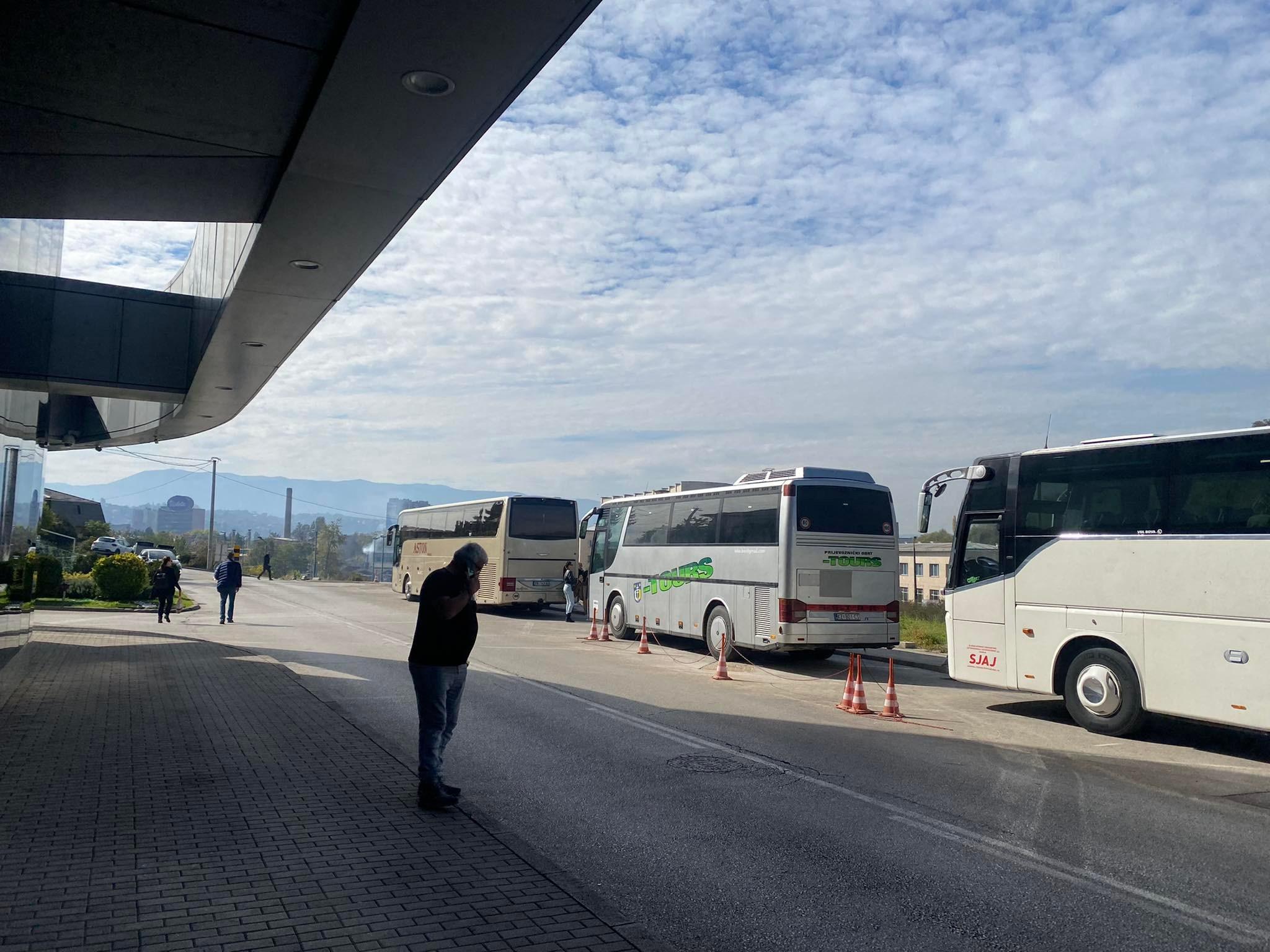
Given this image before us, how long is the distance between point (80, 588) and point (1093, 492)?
3098 cm

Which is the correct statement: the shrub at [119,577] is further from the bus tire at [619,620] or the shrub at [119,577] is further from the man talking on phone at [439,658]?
the man talking on phone at [439,658]

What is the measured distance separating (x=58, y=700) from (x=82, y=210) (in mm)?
5741

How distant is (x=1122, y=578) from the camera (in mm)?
10844

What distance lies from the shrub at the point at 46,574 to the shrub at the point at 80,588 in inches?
86.2

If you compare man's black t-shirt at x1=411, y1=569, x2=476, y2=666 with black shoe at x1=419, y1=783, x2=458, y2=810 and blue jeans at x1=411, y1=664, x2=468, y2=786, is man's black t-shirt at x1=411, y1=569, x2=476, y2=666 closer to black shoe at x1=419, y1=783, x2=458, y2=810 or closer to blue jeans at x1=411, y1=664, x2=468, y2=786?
blue jeans at x1=411, y1=664, x2=468, y2=786

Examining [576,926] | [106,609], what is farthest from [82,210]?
[106,609]

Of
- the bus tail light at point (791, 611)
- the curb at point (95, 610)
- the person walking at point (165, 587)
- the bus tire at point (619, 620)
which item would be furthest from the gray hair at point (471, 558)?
the curb at point (95, 610)

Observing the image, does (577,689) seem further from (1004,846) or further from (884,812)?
(1004,846)

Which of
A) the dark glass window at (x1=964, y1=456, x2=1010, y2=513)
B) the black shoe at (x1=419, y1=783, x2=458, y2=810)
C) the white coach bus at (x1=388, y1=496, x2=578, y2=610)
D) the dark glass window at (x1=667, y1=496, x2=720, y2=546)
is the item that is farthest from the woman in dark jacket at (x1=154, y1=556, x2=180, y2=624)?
the black shoe at (x1=419, y1=783, x2=458, y2=810)

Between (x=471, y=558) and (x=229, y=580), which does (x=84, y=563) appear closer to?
(x=229, y=580)

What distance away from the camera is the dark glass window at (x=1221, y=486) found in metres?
9.70

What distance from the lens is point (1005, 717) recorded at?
39.7ft

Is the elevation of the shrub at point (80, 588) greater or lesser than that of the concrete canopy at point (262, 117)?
lesser

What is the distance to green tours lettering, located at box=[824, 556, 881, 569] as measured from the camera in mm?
16703
